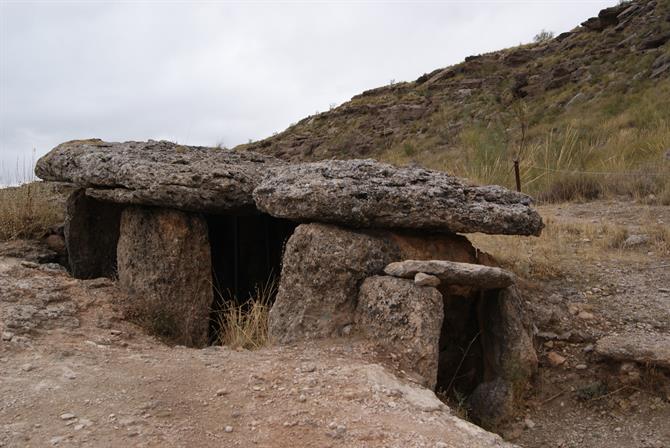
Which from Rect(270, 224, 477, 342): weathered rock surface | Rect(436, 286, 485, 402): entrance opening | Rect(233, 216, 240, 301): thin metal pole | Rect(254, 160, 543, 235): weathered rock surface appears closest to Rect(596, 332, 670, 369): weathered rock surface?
Rect(436, 286, 485, 402): entrance opening

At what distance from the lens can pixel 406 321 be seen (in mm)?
3697

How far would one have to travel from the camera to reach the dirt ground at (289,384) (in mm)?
2658

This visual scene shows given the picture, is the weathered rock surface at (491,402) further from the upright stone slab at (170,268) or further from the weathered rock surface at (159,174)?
the weathered rock surface at (159,174)

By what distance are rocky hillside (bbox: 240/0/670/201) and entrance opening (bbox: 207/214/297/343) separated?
4.58 meters

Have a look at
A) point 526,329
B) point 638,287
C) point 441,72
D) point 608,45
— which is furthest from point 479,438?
point 441,72

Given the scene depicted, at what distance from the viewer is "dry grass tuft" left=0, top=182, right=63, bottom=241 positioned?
265 inches

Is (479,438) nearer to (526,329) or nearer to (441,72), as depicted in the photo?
(526,329)

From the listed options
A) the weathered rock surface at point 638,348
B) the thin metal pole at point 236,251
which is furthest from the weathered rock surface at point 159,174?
the weathered rock surface at point 638,348

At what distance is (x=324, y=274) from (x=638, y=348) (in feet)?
7.07

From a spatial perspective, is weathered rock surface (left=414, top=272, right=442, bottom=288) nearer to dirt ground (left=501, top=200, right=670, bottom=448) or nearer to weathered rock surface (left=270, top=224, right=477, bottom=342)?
weathered rock surface (left=270, top=224, right=477, bottom=342)

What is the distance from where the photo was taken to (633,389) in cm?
390

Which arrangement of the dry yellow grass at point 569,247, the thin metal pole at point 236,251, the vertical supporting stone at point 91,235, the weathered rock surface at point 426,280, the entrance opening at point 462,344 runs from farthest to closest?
the thin metal pole at point 236,251 < the vertical supporting stone at point 91,235 < the dry yellow grass at point 569,247 < the entrance opening at point 462,344 < the weathered rock surface at point 426,280

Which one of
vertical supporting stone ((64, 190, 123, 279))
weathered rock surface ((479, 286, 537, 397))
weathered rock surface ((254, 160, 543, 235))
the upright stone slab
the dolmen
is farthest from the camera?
vertical supporting stone ((64, 190, 123, 279))

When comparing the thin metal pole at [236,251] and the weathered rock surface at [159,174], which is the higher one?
the weathered rock surface at [159,174]
